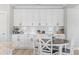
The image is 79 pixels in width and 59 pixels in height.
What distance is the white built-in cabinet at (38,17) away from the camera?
6.87 m

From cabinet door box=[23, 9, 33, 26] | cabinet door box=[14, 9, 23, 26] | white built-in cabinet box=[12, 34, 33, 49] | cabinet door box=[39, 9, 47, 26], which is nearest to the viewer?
white built-in cabinet box=[12, 34, 33, 49]

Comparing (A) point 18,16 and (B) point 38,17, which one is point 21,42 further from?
(B) point 38,17

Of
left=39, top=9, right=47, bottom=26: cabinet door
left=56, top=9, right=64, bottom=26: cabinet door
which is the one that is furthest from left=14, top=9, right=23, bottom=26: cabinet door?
left=56, top=9, right=64, bottom=26: cabinet door

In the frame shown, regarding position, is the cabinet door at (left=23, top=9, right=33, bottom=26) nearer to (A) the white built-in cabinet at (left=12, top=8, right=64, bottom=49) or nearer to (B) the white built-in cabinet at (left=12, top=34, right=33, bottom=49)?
(A) the white built-in cabinet at (left=12, top=8, right=64, bottom=49)

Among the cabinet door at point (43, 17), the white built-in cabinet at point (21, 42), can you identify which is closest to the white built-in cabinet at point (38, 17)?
the cabinet door at point (43, 17)

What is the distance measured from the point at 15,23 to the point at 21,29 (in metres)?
0.46

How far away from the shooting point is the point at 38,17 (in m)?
7.26

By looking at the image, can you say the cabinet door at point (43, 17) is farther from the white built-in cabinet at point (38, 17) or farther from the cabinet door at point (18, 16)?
the cabinet door at point (18, 16)

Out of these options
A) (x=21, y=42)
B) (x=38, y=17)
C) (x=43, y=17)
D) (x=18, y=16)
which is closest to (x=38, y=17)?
(x=38, y=17)

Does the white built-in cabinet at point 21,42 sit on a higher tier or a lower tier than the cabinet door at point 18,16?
lower

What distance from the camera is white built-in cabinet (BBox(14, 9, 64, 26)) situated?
22.5 feet

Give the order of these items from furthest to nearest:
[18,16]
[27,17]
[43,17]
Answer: [43,17] < [27,17] < [18,16]
